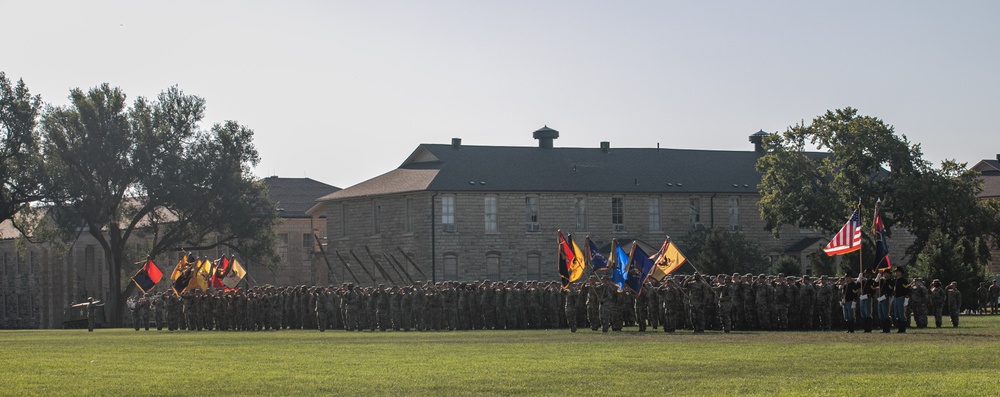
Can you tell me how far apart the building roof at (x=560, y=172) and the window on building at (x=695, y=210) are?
568mm

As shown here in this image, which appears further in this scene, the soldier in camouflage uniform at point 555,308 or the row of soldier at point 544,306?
the soldier in camouflage uniform at point 555,308

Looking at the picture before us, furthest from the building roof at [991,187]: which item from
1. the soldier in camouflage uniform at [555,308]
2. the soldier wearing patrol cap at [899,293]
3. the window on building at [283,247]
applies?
the soldier wearing patrol cap at [899,293]

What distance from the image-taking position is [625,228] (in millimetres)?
70438

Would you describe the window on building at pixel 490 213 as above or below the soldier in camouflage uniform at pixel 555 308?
above

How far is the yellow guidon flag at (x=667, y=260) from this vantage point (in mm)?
35969

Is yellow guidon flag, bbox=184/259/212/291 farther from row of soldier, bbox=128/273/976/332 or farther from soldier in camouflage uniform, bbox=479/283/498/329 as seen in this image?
soldier in camouflage uniform, bbox=479/283/498/329

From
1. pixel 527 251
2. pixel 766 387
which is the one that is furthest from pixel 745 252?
pixel 766 387

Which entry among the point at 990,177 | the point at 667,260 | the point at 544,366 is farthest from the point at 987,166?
the point at 544,366

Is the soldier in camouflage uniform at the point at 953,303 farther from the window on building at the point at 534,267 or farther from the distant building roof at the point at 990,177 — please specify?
the distant building roof at the point at 990,177

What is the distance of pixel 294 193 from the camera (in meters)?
96.2

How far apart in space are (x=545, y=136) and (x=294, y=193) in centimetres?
2631

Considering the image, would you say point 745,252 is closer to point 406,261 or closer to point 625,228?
point 625,228

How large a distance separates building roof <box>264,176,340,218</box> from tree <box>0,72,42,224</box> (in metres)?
25.2

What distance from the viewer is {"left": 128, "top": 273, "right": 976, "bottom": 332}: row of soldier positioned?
34531mm
